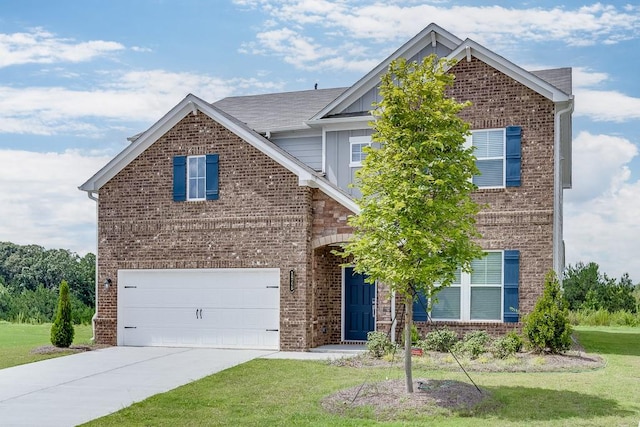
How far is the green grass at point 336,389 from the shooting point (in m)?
10.2

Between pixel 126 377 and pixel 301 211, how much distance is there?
603 cm

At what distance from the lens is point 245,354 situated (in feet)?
56.4

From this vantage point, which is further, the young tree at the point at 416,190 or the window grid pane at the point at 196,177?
the window grid pane at the point at 196,177

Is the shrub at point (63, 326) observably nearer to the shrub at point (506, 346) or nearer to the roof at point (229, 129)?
the roof at point (229, 129)

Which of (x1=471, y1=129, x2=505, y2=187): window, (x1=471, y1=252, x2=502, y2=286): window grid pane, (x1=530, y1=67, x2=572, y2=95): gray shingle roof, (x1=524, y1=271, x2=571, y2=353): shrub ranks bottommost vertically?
(x1=524, y1=271, x2=571, y2=353): shrub

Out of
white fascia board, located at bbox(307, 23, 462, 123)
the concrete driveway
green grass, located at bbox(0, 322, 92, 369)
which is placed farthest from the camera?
white fascia board, located at bbox(307, 23, 462, 123)

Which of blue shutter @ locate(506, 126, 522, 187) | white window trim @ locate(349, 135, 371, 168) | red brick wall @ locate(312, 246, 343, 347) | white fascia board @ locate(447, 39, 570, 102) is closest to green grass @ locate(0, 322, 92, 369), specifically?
red brick wall @ locate(312, 246, 343, 347)

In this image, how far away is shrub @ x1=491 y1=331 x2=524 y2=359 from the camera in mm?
15797

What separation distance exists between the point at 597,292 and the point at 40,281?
3070cm

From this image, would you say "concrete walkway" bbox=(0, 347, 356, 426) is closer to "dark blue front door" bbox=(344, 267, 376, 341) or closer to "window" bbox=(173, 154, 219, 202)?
"dark blue front door" bbox=(344, 267, 376, 341)

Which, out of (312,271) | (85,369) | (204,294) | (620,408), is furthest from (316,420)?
(204,294)

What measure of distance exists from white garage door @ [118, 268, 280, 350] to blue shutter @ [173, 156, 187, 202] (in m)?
1.95

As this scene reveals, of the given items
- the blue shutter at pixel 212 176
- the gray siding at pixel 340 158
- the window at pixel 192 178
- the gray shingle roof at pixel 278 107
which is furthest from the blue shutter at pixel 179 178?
the gray siding at pixel 340 158

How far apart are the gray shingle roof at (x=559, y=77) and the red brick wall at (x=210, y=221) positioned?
7.27 metres
